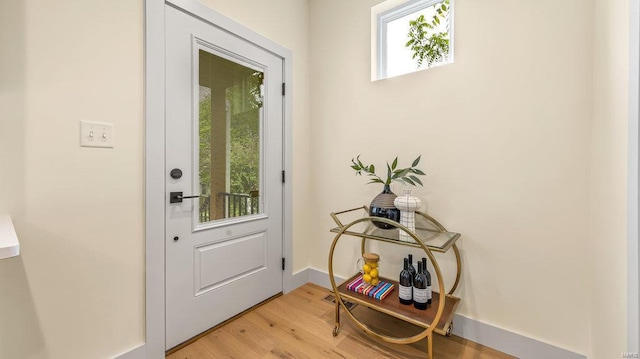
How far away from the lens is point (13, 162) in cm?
102

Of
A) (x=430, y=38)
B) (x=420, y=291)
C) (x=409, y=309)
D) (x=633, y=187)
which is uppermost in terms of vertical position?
(x=430, y=38)

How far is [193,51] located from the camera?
→ 1.54 m

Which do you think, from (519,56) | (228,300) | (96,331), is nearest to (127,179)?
(96,331)

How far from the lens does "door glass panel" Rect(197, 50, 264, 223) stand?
162 centimetres

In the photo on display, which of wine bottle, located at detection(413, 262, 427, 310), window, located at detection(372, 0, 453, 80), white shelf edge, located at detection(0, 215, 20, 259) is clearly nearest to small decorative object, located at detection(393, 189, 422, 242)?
wine bottle, located at detection(413, 262, 427, 310)

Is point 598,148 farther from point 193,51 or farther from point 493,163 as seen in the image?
point 193,51

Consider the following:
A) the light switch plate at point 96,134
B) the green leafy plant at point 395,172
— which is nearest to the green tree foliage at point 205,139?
the light switch plate at point 96,134

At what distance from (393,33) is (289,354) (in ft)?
7.68

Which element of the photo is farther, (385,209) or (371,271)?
(371,271)

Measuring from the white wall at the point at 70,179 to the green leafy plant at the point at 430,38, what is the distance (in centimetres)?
173

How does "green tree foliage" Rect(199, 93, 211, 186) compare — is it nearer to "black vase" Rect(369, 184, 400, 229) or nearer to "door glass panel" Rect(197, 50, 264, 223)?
"door glass panel" Rect(197, 50, 264, 223)

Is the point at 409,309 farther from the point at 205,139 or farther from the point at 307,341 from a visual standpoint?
the point at 205,139

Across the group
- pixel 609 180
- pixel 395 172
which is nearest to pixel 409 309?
pixel 395 172

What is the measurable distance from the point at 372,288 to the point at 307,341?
0.52m
